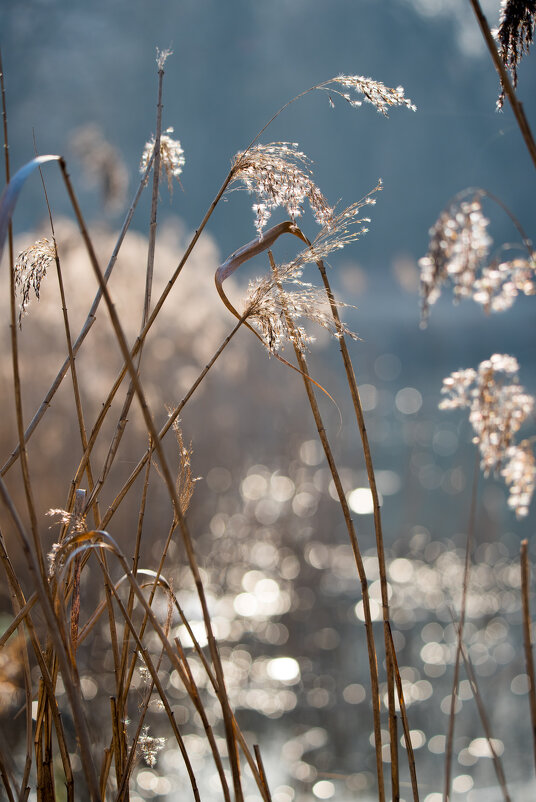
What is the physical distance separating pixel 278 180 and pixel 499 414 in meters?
0.46

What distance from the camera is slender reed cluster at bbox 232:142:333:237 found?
2.43 feet

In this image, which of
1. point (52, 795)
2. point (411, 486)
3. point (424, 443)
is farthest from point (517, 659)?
point (424, 443)

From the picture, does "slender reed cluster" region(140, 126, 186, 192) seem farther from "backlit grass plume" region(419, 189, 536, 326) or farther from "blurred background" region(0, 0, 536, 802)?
"backlit grass plume" region(419, 189, 536, 326)

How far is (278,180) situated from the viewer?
0.75 meters

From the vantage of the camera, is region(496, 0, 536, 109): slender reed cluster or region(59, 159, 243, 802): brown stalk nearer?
region(59, 159, 243, 802): brown stalk

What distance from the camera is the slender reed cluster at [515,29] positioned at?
71 centimetres

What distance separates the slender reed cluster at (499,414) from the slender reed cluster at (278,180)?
35cm

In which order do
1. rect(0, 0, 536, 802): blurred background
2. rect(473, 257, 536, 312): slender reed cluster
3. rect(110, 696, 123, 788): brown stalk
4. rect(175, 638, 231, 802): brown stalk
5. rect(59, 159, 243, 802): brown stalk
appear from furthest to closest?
rect(0, 0, 536, 802): blurred background < rect(473, 257, 536, 312): slender reed cluster < rect(110, 696, 123, 788): brown stalk < rect(175, 638, 231, 802): brown stalk < rect(59, 159, 243, 802): brown stalk

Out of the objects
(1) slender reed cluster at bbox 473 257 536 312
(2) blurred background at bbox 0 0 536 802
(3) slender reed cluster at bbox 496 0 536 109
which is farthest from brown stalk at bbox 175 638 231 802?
(3) slender reed cluster at bbox 496 0 536 109

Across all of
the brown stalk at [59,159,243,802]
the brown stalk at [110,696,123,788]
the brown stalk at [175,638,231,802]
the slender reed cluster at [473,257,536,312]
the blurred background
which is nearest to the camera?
the brown stalk at [59,159,243,802]

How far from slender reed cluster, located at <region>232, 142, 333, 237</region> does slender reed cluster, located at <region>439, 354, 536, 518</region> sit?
1.15 feet

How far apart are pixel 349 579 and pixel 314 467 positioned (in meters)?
1.02

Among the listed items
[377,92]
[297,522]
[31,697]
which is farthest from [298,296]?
[297,522]

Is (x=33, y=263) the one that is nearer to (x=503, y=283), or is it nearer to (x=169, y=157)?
(x=169, y=157)
